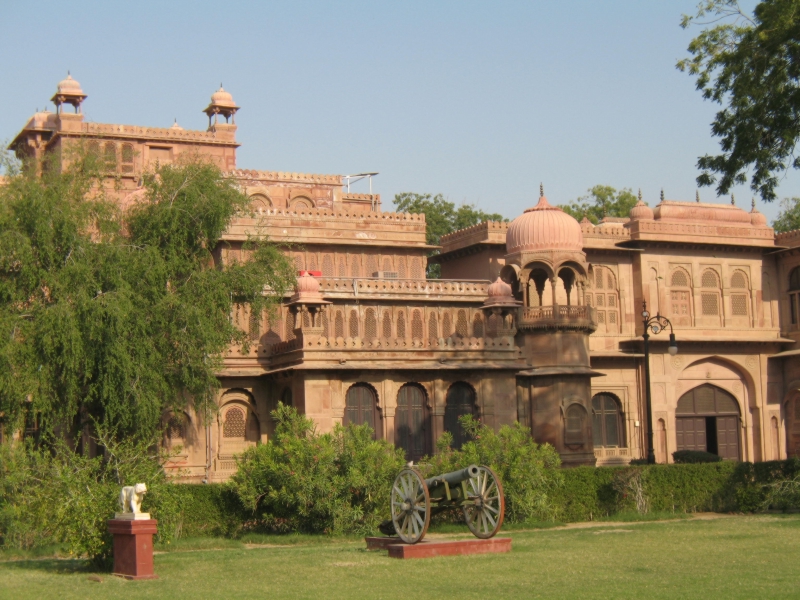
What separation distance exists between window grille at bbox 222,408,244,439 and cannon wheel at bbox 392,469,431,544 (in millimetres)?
16572

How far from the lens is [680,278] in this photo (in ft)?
144

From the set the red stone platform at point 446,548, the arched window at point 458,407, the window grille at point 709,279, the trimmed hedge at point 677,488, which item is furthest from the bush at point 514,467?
the window grille at point 709,279

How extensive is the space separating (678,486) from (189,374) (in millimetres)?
11720

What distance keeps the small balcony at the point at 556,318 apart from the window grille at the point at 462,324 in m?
1.98

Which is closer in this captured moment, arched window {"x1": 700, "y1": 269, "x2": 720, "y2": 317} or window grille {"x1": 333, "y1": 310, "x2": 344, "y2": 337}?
window grille {"x1": 333, "y1": 310, "x2": 344, "y2": 337}

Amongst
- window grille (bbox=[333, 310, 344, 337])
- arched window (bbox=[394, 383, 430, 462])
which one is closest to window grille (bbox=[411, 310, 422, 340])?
window grille (bbox=[333, 310, 344, 337])

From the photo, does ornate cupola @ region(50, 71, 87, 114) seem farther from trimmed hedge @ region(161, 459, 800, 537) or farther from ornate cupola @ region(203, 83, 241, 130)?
trimmed hedge @ region(161, 459, 800, 537)

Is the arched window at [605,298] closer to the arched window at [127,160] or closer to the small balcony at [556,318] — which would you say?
the small balcony at [556,318]

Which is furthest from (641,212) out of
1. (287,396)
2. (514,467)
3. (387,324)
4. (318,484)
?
(318,484)

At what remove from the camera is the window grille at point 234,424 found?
3650 centimetres

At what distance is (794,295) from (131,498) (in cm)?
3211

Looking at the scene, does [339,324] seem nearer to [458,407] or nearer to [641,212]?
[458,407]

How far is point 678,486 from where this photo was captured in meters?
29.5

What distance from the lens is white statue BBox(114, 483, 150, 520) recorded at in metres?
18.3
